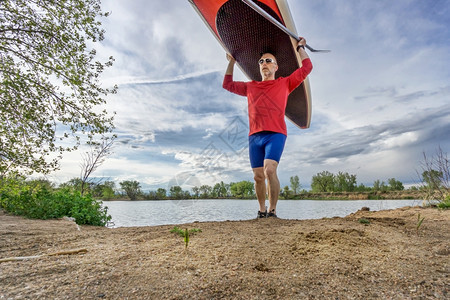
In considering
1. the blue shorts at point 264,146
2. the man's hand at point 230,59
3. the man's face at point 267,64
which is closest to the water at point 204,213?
the blue shorts at point 264,146

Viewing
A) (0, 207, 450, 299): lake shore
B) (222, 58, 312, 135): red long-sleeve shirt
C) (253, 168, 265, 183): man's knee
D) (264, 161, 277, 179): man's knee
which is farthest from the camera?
(253, 168, 265, 183): man's knee

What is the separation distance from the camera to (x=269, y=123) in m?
3.46

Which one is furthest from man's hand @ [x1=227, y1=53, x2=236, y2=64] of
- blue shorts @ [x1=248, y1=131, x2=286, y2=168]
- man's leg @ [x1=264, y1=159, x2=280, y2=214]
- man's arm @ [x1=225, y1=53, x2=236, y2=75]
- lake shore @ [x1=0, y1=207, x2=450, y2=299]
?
lake shore @ [x1=0, y1=207, x2=450, y2=299]

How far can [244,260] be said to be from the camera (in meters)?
1.42

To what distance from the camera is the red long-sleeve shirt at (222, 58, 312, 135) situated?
3.49 metres

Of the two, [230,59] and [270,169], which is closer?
[270,169]

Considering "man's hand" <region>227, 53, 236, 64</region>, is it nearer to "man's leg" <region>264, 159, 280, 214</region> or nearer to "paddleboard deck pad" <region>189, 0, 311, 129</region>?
"paddleboard deck pad" <region>189, 0, 311, 129</region>

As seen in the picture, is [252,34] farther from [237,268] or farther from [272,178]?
[237,268]

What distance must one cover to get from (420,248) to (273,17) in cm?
319

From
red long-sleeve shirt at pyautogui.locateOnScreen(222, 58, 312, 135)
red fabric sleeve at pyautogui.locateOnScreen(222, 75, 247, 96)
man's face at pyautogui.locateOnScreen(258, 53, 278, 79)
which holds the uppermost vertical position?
man's face at pyautogui.locateOnScreen(258, 53, 278, 79)

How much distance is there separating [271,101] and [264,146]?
2.45 ft

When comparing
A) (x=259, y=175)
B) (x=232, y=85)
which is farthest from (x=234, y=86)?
(x=259, y=175)

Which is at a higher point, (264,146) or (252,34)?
(252,34)

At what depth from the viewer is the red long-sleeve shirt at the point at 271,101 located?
349 centimetres
